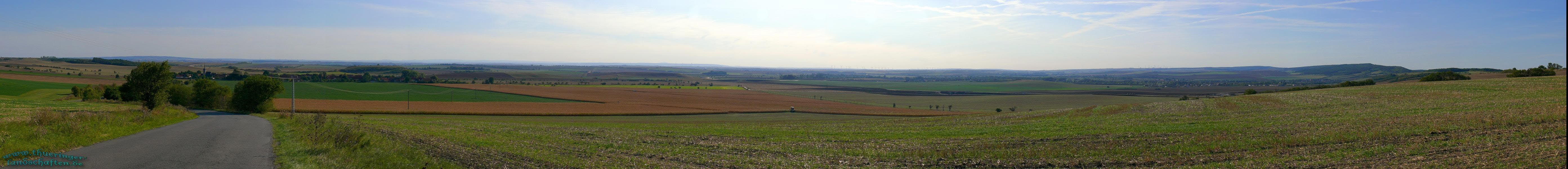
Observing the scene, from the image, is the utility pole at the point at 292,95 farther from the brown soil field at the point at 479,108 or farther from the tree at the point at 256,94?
the tree at the point at 256,94

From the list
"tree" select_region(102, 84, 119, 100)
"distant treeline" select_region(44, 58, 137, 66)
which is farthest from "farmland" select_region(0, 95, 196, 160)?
"distant treeline" select_region(44, 58, 137, 66)

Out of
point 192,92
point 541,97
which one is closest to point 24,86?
point 192,92

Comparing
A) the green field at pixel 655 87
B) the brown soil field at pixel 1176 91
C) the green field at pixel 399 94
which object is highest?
the brown soil field at pixel 1176 91

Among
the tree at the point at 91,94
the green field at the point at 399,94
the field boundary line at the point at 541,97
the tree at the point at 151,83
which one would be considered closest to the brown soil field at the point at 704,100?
the field boundary line at the point at 541,97

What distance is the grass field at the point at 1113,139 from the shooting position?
41.1ft

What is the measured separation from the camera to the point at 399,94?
260ft

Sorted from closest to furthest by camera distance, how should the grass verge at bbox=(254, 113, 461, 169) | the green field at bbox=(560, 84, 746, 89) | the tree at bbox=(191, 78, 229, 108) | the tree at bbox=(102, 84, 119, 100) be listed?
the grass verge at bbox=(254, 113, 461, 169), the tree at bbox=(191, 78, 229, 108), the tree at bbox=(102, 84, 119, 100), the green field at bbox=(560, 84, 746, 89)

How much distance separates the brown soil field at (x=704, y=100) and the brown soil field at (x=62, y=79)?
35723 mm

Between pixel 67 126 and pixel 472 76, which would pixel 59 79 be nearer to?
pixel 472 76

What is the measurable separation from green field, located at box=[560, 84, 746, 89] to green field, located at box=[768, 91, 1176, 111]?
572 inches

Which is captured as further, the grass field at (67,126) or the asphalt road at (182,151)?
the grass field at (67,126)

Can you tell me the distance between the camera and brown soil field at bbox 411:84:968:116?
5834 cm

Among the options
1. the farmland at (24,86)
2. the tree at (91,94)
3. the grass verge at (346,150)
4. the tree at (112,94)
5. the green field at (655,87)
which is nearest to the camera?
the grass verge at (346,150)

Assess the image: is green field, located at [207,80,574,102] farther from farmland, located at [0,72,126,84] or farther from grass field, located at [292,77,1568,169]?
grass field, located at [292,77,1568,169]
